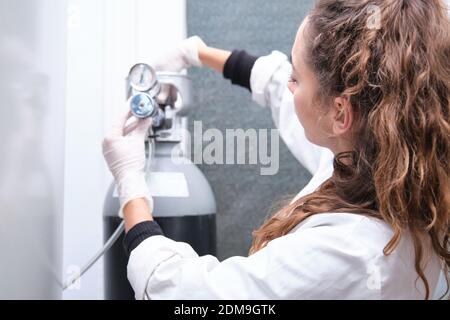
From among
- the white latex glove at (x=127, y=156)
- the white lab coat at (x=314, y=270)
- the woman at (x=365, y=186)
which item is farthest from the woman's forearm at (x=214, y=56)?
the white lab coat at (x=314, y=270)

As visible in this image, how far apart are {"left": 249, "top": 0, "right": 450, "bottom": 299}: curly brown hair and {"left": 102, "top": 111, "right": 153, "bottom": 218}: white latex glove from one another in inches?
12.4

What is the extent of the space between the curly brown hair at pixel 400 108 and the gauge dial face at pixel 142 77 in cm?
34

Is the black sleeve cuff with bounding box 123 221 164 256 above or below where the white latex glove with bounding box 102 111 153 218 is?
below

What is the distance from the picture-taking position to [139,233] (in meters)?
0.70

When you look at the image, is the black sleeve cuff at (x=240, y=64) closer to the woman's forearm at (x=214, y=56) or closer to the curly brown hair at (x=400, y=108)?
the woman's forearm at (x=214, y=56)

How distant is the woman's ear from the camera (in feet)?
2.02

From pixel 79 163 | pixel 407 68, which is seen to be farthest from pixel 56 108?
pixel 407 68

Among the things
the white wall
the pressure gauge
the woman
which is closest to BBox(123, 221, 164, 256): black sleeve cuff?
the woman

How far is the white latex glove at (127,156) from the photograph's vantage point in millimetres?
786

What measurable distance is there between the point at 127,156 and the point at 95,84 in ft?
0.90
